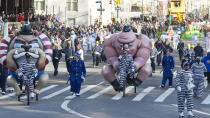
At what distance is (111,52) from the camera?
2095cm

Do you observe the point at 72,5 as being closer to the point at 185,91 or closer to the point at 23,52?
the point at 23,52

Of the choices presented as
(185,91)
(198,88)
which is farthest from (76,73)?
(185,91)

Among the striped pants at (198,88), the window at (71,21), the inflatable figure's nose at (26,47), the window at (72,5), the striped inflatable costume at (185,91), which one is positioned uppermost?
the window at (72,5)

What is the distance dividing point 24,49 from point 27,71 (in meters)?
0.75

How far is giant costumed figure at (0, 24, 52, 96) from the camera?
1836 cm

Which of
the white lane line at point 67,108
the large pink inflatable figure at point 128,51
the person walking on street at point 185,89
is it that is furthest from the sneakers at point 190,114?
the large pink inflatable figure at point 128,51

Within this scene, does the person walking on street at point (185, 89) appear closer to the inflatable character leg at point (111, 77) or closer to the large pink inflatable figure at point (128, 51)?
the large pink inflatable figure at point (128, 51)

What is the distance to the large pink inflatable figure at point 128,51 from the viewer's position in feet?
67.2

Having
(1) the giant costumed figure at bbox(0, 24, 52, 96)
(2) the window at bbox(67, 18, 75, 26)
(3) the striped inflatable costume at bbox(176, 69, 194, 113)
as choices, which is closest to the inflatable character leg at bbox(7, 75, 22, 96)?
(1) the giant costumed figure at bbox(0, 24, 52, 96)

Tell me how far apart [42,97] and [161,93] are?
14.6ft

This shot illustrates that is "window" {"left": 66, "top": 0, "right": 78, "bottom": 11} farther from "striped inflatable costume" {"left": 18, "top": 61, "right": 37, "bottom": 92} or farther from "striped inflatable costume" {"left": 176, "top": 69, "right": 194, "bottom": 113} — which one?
"striped inflatable costume" {"left": 176, "top": 69, "right": 194, "bottom": 113}

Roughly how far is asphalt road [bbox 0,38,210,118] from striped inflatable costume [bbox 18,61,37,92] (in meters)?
0.77

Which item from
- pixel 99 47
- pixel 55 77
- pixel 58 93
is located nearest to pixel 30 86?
pixel 58 93

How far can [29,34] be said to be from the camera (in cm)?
1883
